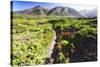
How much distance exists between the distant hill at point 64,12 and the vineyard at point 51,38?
5cm

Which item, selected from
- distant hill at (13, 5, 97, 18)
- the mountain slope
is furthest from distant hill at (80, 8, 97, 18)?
the mountain slope

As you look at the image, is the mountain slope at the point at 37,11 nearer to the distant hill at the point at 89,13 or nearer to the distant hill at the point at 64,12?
the distant hill at the point at 64,12

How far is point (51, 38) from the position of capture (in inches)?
94.8

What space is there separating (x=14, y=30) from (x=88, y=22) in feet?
3.03

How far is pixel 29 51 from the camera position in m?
2.31

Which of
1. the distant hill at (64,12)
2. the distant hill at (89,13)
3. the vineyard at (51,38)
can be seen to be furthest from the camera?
the distant hill at (89,13)

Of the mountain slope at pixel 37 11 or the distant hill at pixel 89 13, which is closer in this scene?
the mountain slope at pixel 37 11

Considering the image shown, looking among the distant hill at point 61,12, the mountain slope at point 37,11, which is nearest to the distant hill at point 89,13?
the distant hill at point 61,12

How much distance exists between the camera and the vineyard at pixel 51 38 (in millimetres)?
2275

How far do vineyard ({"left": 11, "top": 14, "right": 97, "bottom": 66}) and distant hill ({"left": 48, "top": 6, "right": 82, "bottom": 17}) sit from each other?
48mm

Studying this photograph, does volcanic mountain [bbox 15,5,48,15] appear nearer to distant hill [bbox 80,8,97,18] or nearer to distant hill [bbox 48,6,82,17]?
distant hill [bbox 48,6,82,17]

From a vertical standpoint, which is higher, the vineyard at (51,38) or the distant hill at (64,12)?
the distant hill at (64,12)

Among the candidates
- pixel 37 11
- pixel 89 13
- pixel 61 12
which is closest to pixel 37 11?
pixel 37 11
